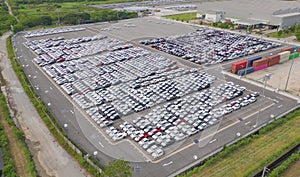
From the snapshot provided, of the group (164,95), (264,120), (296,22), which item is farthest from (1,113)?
(296,22)

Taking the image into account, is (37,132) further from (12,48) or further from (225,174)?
(12,48)

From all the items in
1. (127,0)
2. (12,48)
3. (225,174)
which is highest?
(127,0)

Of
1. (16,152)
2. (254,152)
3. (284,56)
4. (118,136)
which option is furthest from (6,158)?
(284,56)

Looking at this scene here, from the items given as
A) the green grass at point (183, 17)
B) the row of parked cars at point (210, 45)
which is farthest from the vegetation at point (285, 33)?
the green grass at point (183, 17)

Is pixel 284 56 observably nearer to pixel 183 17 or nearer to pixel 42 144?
pixel 42 144

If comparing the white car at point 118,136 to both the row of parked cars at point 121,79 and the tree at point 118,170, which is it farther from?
the tree at point 118,170
